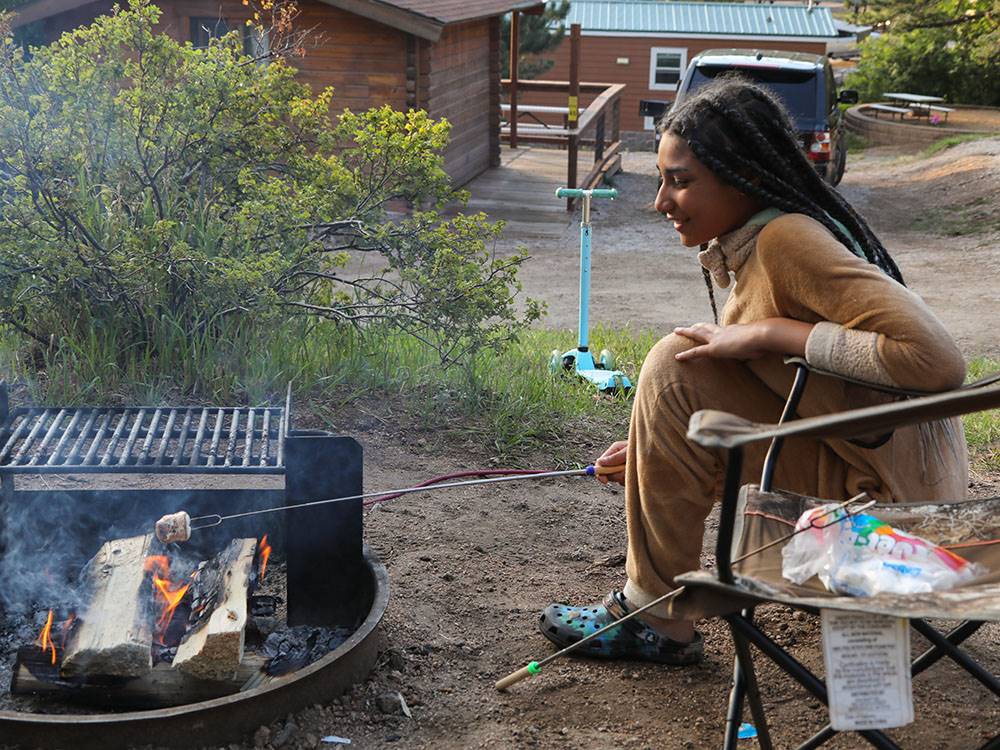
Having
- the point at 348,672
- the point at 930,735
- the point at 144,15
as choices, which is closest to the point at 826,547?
the point at 930,735

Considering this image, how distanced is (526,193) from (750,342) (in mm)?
13638

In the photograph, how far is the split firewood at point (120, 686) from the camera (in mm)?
2592

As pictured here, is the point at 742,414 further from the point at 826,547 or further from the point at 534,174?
the point at 534,174

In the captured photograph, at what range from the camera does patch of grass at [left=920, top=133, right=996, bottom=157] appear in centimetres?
1966

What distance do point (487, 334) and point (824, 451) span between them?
2.48 metres

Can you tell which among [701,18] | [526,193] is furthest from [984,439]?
[701,18]

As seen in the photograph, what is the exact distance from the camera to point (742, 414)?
2701 mm

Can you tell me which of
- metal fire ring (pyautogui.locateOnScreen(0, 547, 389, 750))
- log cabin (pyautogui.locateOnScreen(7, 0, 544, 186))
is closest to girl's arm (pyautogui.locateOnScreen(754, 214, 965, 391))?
metal fire ring (pyautogui.locateOnScreen(0, 547, 389, 750))

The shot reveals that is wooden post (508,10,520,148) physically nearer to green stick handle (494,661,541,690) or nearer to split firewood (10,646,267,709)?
green stick handle (494,661,541,690)

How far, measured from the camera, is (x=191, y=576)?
2.93m

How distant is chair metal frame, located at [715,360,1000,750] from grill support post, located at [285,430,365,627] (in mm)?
1038

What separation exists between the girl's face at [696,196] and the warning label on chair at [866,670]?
3.69 feet

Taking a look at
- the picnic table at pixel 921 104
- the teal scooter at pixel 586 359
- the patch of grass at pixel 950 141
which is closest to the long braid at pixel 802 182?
the teal scooter at pixel 586 359

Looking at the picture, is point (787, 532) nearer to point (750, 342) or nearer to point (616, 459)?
point (750, 342)
